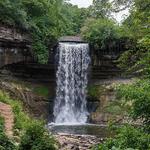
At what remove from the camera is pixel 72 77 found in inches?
1309

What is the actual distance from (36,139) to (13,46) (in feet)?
64.3

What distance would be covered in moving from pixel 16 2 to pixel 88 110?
9.48 meters

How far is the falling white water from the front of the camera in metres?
32.4

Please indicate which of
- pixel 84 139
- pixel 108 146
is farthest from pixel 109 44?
pixel 108 146

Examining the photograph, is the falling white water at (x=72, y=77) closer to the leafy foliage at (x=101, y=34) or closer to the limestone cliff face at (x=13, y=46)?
the leafy foliage at (x=101, y=34)

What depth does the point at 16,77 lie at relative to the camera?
32.2m

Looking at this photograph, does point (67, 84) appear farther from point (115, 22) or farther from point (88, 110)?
point (115, 22)

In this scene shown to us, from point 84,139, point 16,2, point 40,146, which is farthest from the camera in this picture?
point 16,2

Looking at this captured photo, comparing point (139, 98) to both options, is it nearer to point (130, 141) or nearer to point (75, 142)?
point (130, 141)

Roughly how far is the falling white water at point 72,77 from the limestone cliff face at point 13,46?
3.01 meters

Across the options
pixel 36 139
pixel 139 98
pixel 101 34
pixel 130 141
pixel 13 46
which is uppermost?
pixel 101 34

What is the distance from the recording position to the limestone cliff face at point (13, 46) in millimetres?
30006

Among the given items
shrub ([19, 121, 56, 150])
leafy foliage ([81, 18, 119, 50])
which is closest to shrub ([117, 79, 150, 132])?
shrub ([19, 121, 56, 150])

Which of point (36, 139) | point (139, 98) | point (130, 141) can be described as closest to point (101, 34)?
point (36, 139)
